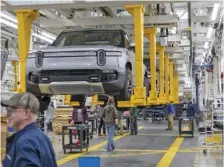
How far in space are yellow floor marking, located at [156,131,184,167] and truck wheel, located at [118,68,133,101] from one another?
3.22 metres

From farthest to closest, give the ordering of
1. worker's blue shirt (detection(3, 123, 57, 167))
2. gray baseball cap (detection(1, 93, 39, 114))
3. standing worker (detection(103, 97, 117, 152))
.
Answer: standing worker (detection(103, 97, 117, 152)) → gray baseball cap (detection(1, 93, 39, 114)) → worker's blue shirt (detection(3, 123, 57, 167))

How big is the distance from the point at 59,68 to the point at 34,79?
1.93ft

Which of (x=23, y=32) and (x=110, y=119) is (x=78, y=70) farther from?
(x=110, y=119)

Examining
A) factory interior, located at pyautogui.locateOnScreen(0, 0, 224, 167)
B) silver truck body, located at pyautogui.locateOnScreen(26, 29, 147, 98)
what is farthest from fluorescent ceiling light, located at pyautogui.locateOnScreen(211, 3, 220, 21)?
silver truck body, located at pyautogui.locateOnScreen(26, 29, 147, 98)

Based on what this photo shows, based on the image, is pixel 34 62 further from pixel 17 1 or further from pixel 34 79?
pixel 17 1

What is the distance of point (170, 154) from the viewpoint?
516 inches

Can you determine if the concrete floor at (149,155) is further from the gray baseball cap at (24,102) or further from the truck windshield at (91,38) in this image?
the gray baseball cap at (24,102)

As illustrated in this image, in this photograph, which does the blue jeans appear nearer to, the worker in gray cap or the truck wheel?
the truck wheel

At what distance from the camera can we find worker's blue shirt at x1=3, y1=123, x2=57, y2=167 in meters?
2.56

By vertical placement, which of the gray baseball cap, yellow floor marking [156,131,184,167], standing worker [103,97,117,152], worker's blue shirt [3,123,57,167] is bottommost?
yellow floor marking [156,131,184,167]

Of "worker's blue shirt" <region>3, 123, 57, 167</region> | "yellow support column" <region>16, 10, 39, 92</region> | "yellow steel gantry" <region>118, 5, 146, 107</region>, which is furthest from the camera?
"yellow support column" <region>16, 10, 39, 92</region>

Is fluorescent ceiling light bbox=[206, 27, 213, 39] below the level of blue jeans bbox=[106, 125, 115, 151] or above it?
above

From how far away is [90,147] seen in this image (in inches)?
591

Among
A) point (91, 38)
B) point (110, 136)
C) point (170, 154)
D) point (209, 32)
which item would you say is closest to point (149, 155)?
point (170, 154)
